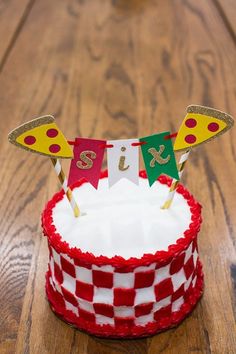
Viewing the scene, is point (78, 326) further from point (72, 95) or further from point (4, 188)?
point (72, 95)

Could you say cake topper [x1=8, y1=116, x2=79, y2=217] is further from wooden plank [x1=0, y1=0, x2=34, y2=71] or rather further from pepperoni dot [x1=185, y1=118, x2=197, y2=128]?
wooden plank [x1=0, y1=0, x2=34, y2=71]

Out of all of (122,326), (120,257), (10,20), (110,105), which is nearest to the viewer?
(120,257)

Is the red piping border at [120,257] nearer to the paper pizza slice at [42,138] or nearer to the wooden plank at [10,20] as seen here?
the paper pizza slice at [42,138]

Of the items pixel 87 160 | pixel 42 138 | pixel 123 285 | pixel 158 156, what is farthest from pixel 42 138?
pixel 123 285

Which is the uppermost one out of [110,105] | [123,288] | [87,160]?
[87,160]

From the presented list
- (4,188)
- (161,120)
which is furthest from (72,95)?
(4,188)

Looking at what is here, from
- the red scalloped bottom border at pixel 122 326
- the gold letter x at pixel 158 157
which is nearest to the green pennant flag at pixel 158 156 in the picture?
the gold letter x at pixel 158 157

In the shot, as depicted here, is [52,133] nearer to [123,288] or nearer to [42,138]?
[42,138]
